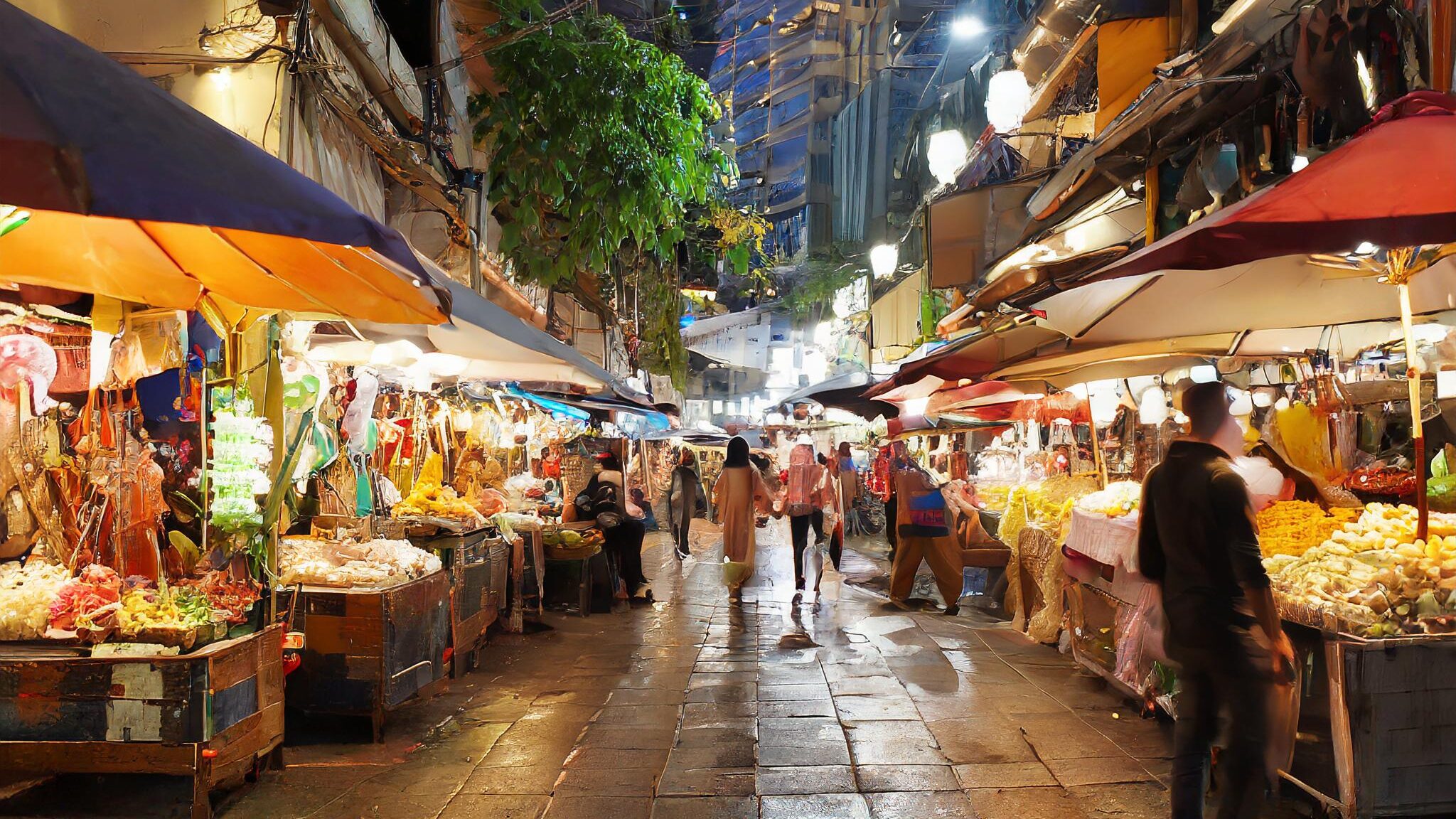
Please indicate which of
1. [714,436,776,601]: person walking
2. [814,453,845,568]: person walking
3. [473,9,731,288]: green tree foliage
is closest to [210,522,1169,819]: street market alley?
[714,436,776,601]: person walking

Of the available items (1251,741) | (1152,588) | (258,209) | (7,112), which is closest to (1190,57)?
(1152,588)

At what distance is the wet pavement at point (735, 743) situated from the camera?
4941mm

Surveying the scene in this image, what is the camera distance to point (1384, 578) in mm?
4465

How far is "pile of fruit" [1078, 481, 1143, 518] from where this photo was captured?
7.27 m

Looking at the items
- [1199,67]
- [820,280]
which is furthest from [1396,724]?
[820,280]

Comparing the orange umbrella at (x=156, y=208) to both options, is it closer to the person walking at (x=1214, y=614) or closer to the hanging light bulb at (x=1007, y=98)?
the person walking at (x=1214, y=614)

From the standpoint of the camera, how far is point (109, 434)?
5.31 metres

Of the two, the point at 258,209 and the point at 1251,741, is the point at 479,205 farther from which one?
the point at 1251,741

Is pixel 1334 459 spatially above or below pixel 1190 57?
below

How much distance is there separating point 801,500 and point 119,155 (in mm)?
11591

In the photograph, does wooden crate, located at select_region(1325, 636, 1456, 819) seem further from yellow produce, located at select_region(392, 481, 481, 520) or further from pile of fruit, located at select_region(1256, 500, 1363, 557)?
yellow produce, located at select_region(392, 481, 481, 520)

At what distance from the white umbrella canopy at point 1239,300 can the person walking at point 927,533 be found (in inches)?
191

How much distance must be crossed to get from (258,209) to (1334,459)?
738 centimetres

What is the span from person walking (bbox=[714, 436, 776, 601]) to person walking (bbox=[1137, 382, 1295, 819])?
8.26 meters
